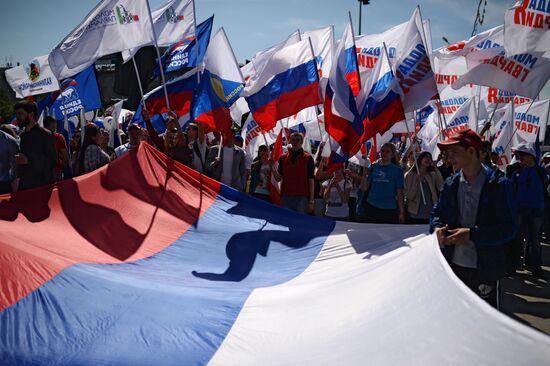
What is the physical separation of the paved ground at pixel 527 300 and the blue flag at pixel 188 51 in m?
6.88

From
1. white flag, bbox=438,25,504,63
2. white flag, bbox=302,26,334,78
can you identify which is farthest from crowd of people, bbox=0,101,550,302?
white flag, bbox=302,26,334,78

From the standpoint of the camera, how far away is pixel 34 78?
45.5 ft

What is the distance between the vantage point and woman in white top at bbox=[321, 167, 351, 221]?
719cm

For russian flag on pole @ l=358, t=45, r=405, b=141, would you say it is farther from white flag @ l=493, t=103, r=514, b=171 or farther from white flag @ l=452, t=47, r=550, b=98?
white flag @ l=493, t=103, r=514, b=171

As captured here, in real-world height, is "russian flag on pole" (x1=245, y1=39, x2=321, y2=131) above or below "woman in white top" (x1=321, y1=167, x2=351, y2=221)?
above

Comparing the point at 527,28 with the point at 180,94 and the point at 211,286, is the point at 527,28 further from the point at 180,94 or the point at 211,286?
the point at 180,94

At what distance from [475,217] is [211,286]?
210 centimetres

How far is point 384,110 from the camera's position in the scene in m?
6.42

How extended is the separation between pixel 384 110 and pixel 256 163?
2.46m

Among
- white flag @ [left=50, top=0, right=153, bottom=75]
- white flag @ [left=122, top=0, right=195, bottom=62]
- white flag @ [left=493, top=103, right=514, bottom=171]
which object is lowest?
white flag @ [left=493, top=103, right=514, bottom=171]

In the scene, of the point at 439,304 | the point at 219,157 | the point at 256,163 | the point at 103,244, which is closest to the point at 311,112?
the point at 256,163

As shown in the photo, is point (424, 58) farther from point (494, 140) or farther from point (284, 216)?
point (494, 140)

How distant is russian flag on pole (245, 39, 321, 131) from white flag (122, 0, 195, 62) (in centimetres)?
251

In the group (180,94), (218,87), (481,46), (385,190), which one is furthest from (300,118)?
(385,190)
